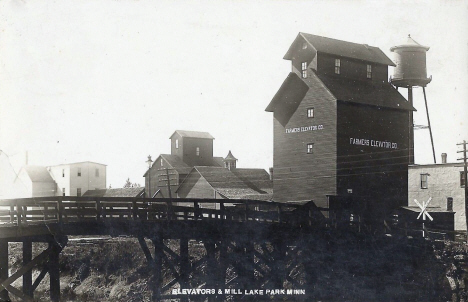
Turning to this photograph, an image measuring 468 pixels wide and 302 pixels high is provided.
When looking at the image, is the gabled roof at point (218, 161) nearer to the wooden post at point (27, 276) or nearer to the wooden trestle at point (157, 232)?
the wooden trestle at point (157, 232)

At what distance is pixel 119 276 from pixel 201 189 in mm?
18862

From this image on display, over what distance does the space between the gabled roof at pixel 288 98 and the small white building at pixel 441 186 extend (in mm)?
10594

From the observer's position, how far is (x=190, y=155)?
204 ft

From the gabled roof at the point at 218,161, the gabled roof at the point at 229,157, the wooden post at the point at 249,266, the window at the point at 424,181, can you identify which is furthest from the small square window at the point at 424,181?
the gabled roof at the point at 218,161

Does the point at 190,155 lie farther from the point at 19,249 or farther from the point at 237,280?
the point at 237,280

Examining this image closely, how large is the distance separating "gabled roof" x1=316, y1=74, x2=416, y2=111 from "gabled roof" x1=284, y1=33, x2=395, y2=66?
5.10ft

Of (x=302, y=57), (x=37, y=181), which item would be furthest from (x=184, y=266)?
(x=37, y=181)

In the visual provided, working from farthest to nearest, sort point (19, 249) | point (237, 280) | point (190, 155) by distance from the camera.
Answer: point (190, 155)
point (19, 249)
point (237, 280)

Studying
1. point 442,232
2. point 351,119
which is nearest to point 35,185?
point 351,119

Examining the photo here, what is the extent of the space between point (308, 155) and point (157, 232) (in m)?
17.2

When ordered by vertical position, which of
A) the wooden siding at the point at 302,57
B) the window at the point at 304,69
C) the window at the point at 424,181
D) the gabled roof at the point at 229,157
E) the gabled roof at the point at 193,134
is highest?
the wooden siding at the point at 302,57

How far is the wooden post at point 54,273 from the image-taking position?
16500mm

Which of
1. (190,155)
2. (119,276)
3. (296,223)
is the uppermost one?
(190,155)

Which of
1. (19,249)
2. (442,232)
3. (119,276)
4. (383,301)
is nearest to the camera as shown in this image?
(383,301)
